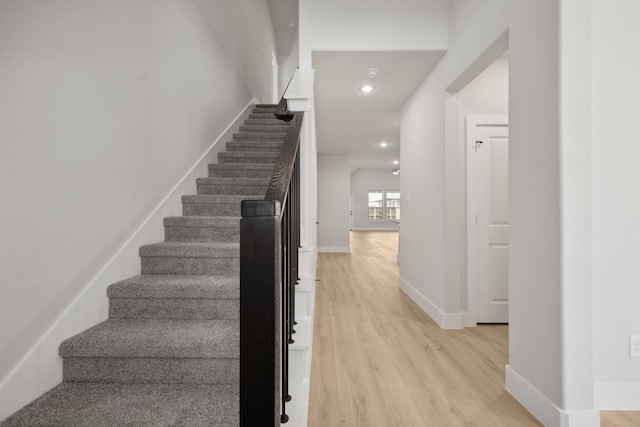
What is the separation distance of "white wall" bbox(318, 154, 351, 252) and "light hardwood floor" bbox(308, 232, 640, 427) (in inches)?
167

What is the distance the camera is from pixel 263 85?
6113 millimetres

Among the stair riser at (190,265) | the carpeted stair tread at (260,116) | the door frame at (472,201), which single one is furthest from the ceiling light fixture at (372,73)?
the stair riser at (190,265)

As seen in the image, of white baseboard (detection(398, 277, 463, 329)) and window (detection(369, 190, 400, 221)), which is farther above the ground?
window (detection(369, 190, 400, 221))

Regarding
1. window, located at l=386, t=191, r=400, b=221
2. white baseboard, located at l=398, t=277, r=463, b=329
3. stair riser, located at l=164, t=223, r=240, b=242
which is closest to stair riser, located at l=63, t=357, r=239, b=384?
stair riser, located at l=164, t=223, r=240, b=242

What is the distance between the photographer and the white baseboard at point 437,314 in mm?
2938

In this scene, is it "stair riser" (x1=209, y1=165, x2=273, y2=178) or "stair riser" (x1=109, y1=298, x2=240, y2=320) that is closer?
"stair riser" (x1=109, y1=298, x2=240, y2=320)

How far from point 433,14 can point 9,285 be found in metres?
3.45

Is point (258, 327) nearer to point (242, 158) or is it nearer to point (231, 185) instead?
point (231, 185)

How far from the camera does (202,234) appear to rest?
2336mm

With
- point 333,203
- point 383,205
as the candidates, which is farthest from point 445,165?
point 383,205

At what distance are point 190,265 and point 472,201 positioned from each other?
8.70 feet

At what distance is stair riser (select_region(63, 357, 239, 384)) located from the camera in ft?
4.71

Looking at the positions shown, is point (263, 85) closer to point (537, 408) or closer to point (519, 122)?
point (519, 122)

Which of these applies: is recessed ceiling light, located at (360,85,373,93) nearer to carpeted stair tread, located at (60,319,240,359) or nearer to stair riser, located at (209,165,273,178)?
stair riser, located at (209,165,273,178)
